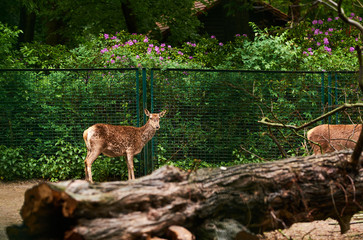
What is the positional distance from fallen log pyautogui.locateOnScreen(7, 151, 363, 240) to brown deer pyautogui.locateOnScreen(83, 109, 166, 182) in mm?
4848

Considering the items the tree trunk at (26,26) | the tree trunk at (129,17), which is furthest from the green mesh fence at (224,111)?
the tree trunk at (26,26)

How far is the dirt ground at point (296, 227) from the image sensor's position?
267 inches

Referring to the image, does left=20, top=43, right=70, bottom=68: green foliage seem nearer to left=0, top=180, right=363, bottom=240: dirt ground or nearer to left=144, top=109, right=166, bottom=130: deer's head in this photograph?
left=144, top=109, right=166, bottom=130: deer's head

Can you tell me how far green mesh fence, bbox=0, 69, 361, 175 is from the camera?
10.8 meters

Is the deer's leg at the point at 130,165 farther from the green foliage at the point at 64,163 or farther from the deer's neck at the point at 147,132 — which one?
the green foliage at the point at 64,163

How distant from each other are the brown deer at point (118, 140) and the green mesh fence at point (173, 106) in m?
0.49

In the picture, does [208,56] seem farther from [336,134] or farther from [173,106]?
[336,134]

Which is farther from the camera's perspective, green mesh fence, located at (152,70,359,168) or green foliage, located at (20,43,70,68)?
green foliage, located at (20,43,70,68)

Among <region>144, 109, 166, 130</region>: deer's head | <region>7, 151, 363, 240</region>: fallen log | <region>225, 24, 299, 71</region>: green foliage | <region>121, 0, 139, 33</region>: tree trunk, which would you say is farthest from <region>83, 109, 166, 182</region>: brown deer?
<region>121, 0, 139, 33</region>: tree trunk

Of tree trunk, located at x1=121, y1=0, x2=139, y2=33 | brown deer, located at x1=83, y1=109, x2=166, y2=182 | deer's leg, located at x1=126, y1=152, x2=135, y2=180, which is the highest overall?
tree trunk, located at x1=121, y1=0, x2=139, y2=33

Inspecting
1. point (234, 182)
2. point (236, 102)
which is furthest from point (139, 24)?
point (234, 182)

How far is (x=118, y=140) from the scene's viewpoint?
33.0 feet

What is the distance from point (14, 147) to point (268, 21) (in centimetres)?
1565

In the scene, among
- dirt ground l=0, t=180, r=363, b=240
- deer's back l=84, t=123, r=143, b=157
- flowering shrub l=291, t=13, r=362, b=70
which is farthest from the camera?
flowering shrub l=291, t=13, r=362, b=70
